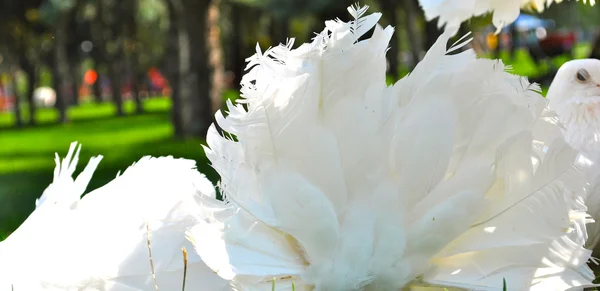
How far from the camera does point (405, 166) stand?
1.23m

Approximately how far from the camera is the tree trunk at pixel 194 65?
9.93 meters

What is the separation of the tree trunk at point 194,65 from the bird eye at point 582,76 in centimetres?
824

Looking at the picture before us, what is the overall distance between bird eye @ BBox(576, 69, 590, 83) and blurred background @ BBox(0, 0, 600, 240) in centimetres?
31

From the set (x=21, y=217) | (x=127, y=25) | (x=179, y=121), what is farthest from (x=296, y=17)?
(x=21, y=217)

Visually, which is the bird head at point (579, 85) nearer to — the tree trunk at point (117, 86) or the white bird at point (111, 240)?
the white bird at point (111, 240)

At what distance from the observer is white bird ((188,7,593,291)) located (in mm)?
1205

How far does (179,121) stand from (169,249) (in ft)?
34.4

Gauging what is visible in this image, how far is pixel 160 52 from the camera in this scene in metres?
35.0

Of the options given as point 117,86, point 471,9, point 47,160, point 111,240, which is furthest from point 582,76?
point 117,86

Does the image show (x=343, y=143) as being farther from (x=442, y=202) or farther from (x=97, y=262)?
(x=97, y=262)

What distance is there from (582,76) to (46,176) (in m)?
6.50

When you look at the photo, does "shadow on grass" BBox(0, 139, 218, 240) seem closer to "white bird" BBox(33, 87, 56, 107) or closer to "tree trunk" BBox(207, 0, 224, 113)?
"tree trunk" BBox(207, 0, 224, 113)

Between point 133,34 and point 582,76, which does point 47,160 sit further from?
point 133,34

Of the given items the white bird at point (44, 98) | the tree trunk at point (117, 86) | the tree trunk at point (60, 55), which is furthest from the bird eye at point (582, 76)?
the white bird at point (44, 98)
